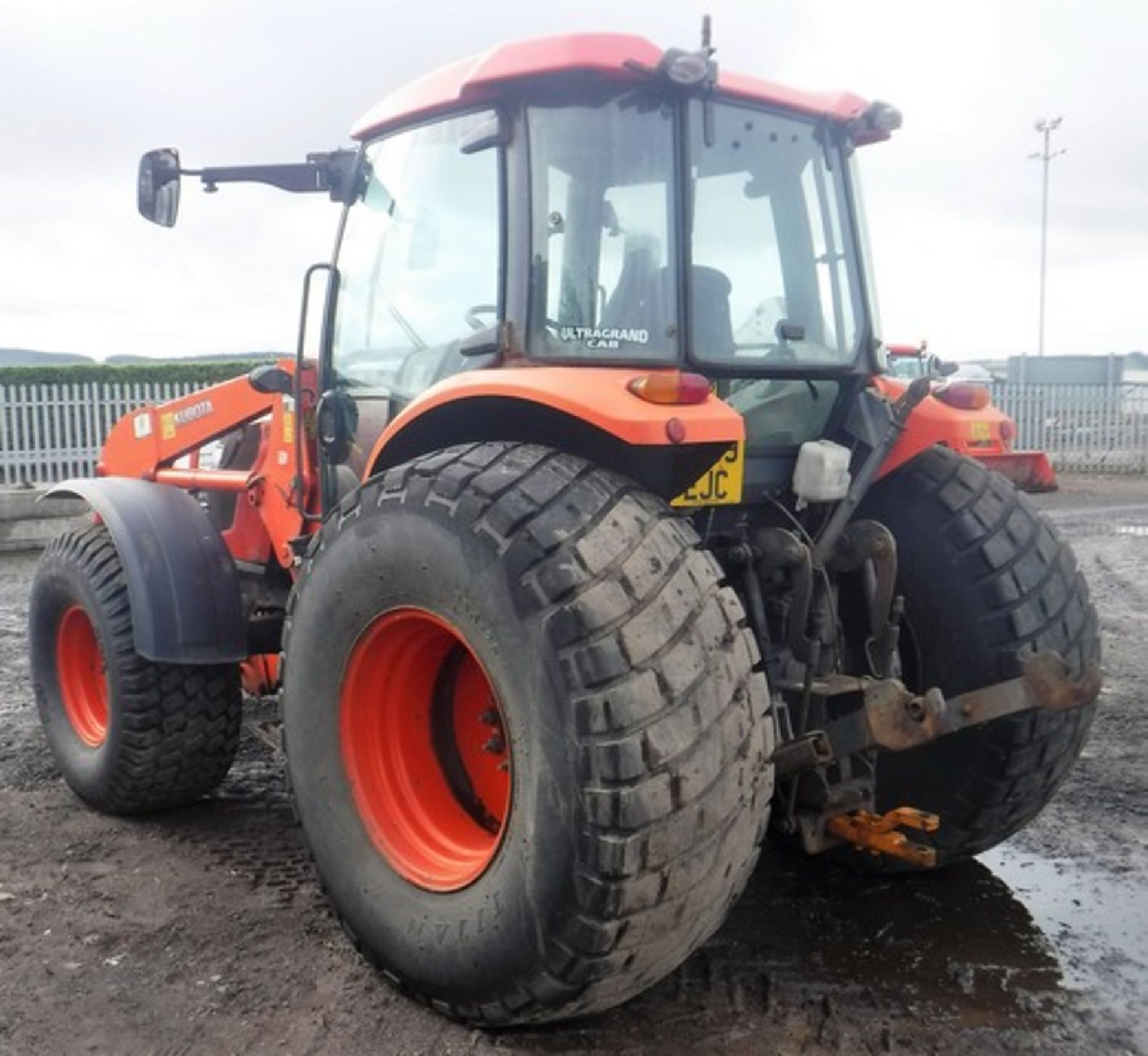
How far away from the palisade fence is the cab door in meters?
7.76

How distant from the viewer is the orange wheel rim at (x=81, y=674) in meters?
4.62

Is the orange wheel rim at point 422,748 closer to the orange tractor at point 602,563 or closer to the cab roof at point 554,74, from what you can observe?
the orange tractor at point 602,563

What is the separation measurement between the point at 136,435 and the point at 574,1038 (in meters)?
3.34

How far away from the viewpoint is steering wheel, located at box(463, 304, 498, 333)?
329cm

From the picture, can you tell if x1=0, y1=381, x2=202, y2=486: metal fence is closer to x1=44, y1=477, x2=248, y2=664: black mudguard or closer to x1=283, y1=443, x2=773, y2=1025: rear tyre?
x1=44, y1=477, x2=248, y2=664: black mudguard

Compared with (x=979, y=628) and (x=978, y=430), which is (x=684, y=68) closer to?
(x=978, y=430)

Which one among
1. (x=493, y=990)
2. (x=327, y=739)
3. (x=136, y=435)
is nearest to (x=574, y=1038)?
(x=493, y=990)

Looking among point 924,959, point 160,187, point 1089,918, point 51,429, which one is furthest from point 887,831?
point 51,429

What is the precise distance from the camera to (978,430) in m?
3.50

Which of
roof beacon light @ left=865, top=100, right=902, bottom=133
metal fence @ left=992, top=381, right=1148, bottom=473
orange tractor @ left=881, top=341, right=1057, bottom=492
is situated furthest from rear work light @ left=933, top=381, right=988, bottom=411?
metal fence @ left=992, top=381, right=1148, bottom=473

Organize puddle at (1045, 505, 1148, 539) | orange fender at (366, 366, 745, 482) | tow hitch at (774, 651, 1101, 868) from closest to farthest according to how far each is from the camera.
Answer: orange fender at (366, 366, 745, 482) → tow hitch at (774, 651, 1101, 868) → puddle at (1045, 505, 1148, 539)

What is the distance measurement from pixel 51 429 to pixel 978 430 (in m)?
13.3

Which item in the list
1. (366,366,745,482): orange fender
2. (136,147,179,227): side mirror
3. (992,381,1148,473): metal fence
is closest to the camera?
(366,366,745,482): orange fender

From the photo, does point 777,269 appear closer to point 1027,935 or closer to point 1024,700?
point 1024,700
